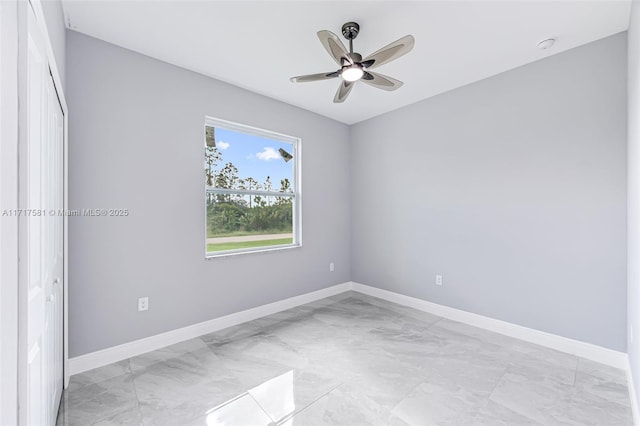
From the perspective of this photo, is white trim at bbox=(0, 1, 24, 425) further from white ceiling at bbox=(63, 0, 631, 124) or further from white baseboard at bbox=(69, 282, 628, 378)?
white baseboard at bbox=(69, 282, 628, 378)

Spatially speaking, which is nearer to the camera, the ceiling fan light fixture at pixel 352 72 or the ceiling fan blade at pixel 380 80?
the ceiling fan light fixture at pixel 352 72

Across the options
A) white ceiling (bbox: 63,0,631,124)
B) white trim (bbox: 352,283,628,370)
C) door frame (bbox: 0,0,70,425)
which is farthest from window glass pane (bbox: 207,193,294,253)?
door frame (bbox: 0,0,70,425)

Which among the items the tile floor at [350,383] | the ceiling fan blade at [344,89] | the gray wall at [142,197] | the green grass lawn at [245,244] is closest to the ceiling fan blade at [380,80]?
the ceiling fan blade at [344,89]

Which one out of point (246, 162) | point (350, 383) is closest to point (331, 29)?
point (246, 162)

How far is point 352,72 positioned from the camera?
2.17m

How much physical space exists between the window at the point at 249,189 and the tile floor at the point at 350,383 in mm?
1098

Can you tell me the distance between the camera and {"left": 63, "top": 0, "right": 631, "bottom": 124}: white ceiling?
2.01 meters

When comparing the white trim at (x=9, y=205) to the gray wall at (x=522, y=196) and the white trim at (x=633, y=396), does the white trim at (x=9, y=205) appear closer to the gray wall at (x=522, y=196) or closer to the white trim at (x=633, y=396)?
the white trim at (x=633, y=396)

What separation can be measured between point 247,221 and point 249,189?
0.40 meters

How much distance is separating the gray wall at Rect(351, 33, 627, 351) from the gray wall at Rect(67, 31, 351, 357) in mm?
1955

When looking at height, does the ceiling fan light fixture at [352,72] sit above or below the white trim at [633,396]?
above

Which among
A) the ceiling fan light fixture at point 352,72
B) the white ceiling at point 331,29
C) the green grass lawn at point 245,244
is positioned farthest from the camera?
the green grass lawn at point 245,244

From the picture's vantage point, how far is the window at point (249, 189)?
313 centimetres

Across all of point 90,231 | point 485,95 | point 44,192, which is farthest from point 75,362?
point 485,95
